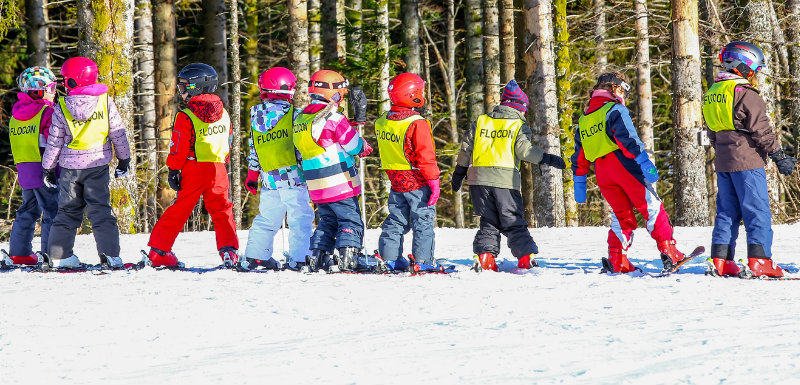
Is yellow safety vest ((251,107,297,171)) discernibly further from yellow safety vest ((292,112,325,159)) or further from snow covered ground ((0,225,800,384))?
snow covered ground ((0,225,800,384))

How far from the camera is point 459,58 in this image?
87.6ft

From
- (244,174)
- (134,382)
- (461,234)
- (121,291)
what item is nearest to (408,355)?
(134,382)

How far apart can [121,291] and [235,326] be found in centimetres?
165

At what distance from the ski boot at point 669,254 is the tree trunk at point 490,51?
10.6 metres

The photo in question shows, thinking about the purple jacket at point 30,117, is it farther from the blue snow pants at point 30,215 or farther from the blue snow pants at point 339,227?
the blue snow pants at point 339,227

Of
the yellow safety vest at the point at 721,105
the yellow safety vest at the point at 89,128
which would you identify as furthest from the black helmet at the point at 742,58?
the yellow safety vest at the point at 89,128

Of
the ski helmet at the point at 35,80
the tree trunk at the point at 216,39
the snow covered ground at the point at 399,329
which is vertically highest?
the tree trunk at the point at 216,39

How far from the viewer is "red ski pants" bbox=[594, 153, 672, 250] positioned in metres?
7.32

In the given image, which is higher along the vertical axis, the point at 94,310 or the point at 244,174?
the point at 244,174

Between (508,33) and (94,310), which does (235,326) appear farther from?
(508,33)

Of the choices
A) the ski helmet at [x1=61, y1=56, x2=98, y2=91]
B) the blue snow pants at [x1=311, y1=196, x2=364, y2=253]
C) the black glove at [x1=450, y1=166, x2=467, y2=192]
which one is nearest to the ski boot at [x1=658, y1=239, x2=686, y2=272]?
the black glove at [x1=450, y1=166, x2=467, y2=192]

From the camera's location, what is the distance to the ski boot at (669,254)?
720cm

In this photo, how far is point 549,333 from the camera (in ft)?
15.8

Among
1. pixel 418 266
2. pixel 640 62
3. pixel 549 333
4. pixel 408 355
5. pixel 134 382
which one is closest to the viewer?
pixel 134 382
